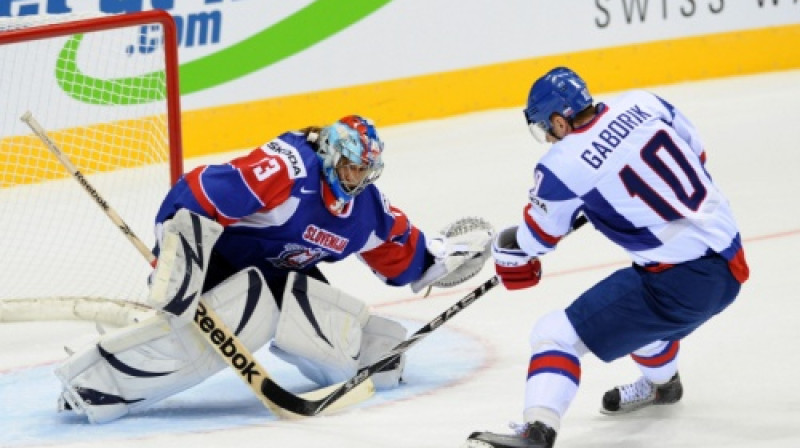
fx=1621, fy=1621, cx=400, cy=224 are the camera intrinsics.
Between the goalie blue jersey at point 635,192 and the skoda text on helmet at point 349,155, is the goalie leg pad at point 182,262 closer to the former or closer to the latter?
the skoda text on helmet at point 349,155

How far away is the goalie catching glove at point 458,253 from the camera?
15.3 feet

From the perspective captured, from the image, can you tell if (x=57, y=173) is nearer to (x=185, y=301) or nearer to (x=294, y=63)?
(x=294, y=63)

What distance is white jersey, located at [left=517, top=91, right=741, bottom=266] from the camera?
11.6 feet

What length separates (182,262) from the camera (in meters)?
4.02

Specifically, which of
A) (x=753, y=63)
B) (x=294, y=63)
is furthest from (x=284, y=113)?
(x=753, y=63)

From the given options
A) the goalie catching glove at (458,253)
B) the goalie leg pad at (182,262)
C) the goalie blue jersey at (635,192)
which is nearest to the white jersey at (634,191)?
the goalie blue jersey at (635,192)

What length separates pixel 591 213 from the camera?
3.66 metres

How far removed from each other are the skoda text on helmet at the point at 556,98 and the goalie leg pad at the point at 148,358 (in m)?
0.94

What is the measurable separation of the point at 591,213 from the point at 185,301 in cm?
106

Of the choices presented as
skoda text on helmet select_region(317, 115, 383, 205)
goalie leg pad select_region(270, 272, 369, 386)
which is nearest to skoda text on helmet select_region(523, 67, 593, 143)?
skoda text on helmet select_region(317, 115, 383, 205)

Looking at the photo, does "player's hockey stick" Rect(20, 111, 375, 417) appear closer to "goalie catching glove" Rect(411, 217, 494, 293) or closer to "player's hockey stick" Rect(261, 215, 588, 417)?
"player's hockey stick" Rect(261, 215, 588, 417)

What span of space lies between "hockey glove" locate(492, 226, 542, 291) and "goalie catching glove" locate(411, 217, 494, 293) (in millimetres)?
753

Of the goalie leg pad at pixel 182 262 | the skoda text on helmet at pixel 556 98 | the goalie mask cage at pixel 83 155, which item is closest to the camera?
the skoda text on helmet at pixel 556 98

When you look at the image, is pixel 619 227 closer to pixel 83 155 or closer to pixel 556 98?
pixel 556 98
